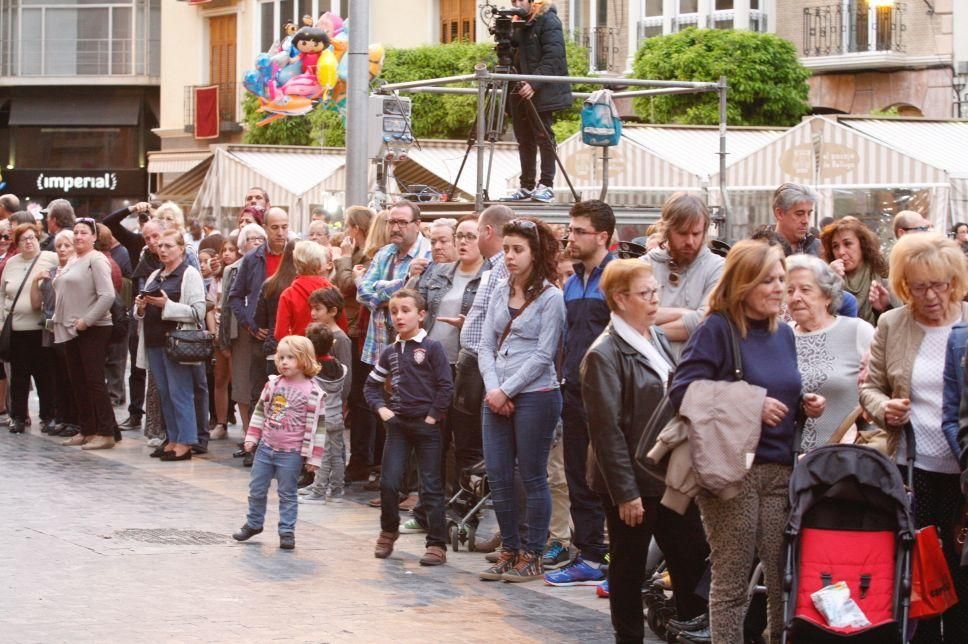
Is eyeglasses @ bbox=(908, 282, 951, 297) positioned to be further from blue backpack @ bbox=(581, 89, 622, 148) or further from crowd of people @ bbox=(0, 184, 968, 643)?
blue backpack @ bbox=(581, 89, 622, 148)

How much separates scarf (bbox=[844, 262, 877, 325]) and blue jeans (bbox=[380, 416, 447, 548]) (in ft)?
8.53

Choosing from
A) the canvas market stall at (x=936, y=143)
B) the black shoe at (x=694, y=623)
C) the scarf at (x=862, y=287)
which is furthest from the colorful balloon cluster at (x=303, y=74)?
the black shoe at (x=694, y=623)

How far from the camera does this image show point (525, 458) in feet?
30.7

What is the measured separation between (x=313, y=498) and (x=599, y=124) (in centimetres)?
397

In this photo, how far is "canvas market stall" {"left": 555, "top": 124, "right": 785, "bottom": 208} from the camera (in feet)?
67.3

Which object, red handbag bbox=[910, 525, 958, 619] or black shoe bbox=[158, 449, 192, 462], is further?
black shoe bbox=[158, 449, 192, 462]

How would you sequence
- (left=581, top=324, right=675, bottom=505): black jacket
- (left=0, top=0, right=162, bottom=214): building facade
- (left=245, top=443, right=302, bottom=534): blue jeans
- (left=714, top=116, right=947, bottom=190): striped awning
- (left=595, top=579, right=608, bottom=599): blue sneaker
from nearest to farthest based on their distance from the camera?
(left=581, top=324, right=675, bottom=505): black jacket → (left=595, top=579, right=608, bottom=599): blue sneaker → (left=245, top=443, right=302, bottom=534): blue jeans → (left=714, top=116, right=947, bottom=190): striped awning → (left=0, top=0, right=162, bottom=214): building facade

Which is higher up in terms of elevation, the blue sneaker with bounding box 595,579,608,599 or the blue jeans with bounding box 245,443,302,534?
the blue jeans with bounding box 245,443,302,534

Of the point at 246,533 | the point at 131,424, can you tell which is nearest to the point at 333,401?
the point at 246,533

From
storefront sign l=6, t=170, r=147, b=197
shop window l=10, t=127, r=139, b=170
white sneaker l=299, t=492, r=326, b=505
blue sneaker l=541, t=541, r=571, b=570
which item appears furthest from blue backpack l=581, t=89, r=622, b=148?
shop window l=10, t=127, r=139, b=170

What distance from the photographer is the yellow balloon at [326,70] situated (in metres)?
19.7

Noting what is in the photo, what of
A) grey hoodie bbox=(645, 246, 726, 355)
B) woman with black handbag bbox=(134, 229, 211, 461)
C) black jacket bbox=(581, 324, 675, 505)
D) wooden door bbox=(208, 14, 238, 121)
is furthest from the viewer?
wooden door bbox=(208, 14, 238, 121)

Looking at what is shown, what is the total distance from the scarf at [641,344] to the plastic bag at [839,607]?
142 centimetres

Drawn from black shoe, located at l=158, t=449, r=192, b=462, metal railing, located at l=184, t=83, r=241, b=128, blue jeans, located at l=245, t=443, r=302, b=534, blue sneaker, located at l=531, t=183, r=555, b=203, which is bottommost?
black shoe, located at l=158, t=449, r=192, b=462
